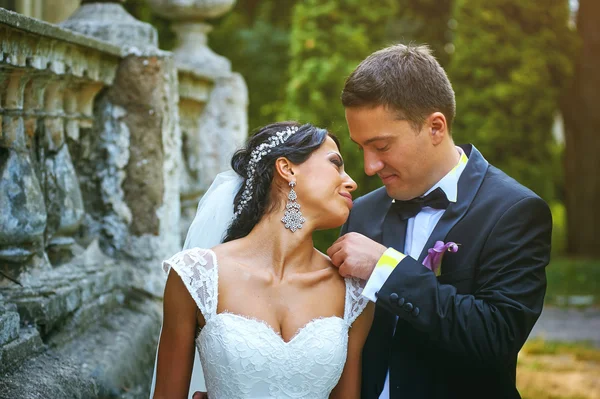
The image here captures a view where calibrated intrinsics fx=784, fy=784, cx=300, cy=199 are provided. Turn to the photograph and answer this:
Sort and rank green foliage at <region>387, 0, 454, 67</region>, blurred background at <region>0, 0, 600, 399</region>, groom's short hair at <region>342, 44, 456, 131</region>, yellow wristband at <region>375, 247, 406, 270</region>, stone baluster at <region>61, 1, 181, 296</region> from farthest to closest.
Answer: green foliage at <region>387, 0, 454, 67</region> → blurred background at <region>0, 0, 600, 399</region> → stone baluster at <region>61, 1, 181, 296</region> → groom's short hair at <region>342, 44, 456, 131</region> → yellow wristband at <region>375, 247, 406, 270</region>

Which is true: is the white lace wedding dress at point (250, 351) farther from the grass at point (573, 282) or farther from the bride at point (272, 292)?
the grass at point (573, 282)

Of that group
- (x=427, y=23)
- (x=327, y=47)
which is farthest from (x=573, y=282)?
(x=427, y=23)

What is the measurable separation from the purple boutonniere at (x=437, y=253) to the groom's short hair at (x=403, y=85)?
0.47 m

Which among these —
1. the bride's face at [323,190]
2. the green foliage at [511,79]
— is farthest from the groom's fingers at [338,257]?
the green foliage at [511,79]

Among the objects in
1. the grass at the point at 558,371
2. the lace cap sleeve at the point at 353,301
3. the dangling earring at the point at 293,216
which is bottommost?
the grass at the point at 558,371

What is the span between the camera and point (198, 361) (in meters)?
3.11

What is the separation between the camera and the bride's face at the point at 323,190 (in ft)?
9.39

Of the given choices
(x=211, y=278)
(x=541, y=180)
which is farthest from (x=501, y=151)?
(x=211, y=278)

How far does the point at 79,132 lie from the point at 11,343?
1261 millimetres

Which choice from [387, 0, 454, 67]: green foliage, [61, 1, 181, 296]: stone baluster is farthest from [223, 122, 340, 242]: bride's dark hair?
[387, 0, 454, 67]: green foliage

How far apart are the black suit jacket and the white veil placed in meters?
0.65

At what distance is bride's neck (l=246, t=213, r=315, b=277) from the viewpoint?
114 inches

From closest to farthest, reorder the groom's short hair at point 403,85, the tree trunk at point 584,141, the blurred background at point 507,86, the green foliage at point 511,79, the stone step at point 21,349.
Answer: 1. the stone step at point 21,349
2. the groom's short hair at point 403,85
3. the blurred background at point 507,86
4. the green foliage at point 511,79
5. the tree trunk at point 584,141

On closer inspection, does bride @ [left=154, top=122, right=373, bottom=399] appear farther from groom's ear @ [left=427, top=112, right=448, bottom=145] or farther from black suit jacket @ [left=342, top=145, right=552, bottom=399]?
groom's ear @ [left=427, top=112, right=448, bottom=145]
